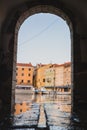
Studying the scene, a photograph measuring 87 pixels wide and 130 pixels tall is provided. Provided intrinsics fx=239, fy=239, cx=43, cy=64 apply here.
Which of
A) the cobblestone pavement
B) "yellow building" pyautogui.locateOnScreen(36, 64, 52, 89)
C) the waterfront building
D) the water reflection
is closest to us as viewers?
the cobblestone pavement

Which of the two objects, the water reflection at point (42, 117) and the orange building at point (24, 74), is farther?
the orange building at point (24, 74)

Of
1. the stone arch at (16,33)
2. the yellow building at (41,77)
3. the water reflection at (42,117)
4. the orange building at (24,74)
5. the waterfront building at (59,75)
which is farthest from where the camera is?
the yellow building at (41,77)

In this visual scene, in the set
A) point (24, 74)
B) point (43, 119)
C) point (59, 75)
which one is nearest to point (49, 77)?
point (59, 75)

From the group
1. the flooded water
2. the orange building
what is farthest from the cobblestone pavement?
the orange building

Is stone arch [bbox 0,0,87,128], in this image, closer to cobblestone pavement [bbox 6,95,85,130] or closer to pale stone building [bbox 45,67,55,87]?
cobblestone pavement [bbox 6,95,85,130]

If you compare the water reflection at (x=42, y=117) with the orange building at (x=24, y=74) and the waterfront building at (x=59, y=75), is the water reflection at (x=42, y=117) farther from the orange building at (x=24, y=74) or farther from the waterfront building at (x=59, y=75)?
the orange building at (x=24, y=74)

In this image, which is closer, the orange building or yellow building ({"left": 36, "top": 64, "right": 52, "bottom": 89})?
the orange building

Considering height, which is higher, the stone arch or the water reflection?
the stone arch

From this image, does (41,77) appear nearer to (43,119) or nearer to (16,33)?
(16,33)

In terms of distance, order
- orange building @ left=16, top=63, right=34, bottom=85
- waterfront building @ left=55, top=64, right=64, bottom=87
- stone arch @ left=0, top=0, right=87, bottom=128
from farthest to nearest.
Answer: orange building @ left=16, top=63, right=34, bottom=85 → waterfront building @ left=55, top=64, right=64, bottom=87 → stone arch @ left=0, top=0, right=87, bottom=128

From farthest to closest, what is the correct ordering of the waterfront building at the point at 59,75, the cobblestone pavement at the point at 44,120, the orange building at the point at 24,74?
1. the orange building at the point at 24,74
2. the waterfront building at the point at 59,75
3. the cobblestone pavement at the point at 44,120

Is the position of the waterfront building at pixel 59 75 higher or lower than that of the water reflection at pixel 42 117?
higher

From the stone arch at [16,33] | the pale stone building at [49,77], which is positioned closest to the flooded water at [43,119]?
the stone arch at [16,33]

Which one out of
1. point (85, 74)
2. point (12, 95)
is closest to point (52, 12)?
point (85, 74)
